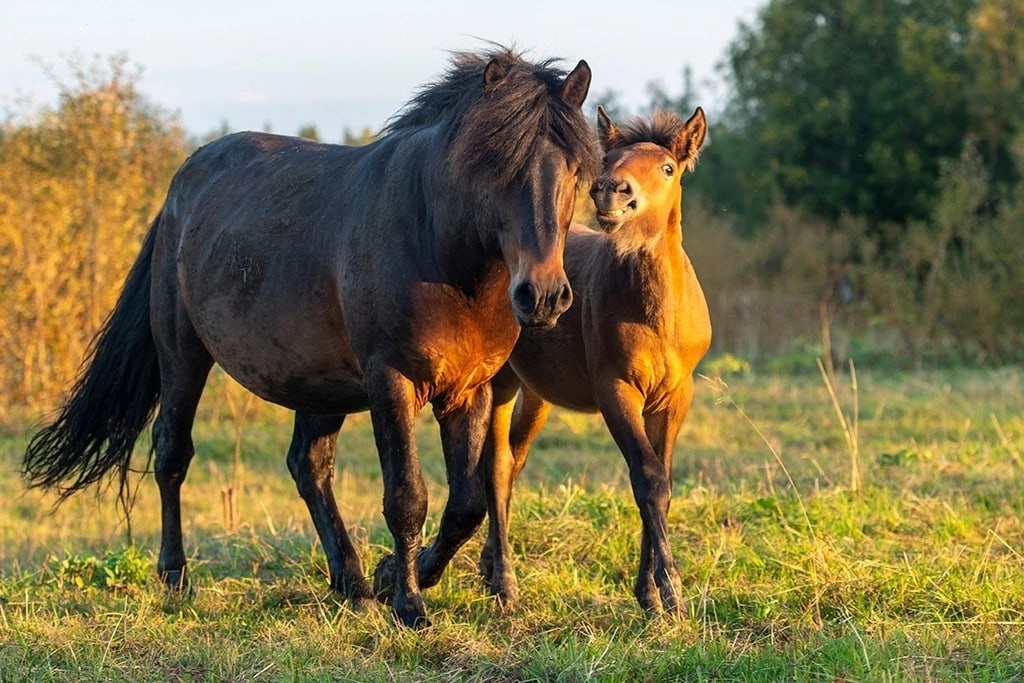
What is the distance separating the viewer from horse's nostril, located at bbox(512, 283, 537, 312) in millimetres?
4246

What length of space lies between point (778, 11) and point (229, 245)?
22748mm

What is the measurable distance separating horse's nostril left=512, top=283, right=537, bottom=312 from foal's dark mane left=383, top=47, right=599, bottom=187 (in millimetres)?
477

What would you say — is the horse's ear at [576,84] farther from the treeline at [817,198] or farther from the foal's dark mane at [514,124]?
the treeline at [817,198]

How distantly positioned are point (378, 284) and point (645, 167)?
145cm

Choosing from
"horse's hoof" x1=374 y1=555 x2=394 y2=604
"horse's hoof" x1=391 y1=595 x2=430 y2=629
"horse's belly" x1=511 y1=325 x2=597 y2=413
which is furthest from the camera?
"horse's belly" x1=511 y1=325 x2=597 y2=413

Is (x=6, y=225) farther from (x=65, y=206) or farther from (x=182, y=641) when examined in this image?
(x=182, y=641)

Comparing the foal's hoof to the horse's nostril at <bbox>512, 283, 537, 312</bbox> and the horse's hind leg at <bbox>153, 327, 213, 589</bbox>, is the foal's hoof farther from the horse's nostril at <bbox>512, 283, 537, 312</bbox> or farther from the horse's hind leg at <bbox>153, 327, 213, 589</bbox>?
the horse's nostril at <bbox>512, 283, 537, 312</bbox>

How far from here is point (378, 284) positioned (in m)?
4.99

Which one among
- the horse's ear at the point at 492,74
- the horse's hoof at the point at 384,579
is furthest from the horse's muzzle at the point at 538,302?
the horse's hoof at the point at 384,579

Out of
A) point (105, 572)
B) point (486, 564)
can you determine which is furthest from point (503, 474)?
point (105, 572)

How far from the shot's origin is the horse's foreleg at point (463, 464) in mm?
5285

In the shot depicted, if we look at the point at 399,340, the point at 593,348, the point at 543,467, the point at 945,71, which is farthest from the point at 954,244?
the point at 399,340

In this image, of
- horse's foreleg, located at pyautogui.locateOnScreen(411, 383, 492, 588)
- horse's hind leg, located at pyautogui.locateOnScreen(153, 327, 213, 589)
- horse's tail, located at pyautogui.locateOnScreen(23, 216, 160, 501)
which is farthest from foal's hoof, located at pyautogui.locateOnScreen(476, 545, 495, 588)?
horse's tail, located at pyautogui.locateOnScreen(23, 216, 160, 501)

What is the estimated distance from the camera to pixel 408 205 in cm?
505
